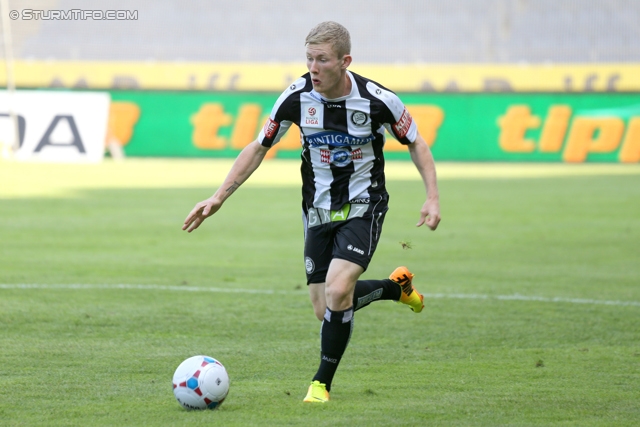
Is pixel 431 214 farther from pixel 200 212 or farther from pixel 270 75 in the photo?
pixel 270 75

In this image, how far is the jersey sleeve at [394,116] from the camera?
5188 millimetres

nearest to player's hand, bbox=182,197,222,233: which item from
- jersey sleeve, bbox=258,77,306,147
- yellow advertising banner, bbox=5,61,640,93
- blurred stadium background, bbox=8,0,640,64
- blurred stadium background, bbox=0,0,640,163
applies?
jersey sleeve, bbox=258,77,306,147

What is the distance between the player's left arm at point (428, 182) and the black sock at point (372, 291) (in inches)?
30.8

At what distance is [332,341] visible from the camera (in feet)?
16.4

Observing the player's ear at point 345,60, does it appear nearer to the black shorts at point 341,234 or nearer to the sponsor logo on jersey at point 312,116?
the sponsor logo on jersey at point 312,116

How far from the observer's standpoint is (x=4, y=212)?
14531 mm

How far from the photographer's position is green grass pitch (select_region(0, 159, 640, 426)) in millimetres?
4785

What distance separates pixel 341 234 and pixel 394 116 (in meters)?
0.70

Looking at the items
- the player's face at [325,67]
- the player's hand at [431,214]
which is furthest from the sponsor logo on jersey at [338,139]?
the player's hand at [431,214]

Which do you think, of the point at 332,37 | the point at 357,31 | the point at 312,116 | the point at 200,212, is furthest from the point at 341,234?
the point at 357,31

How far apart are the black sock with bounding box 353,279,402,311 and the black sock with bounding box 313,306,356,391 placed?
53 centimetres

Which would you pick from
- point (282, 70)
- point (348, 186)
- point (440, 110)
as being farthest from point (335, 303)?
point (282, 70)

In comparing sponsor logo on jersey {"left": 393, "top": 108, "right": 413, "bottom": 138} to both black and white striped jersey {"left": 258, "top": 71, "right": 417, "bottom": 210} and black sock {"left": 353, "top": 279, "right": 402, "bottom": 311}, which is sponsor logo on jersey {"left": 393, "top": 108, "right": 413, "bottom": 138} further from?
black sock {"left": 353, "top": 279, "right": 402, "bottom": 311}

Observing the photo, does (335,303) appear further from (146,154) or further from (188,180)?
(146,154)
